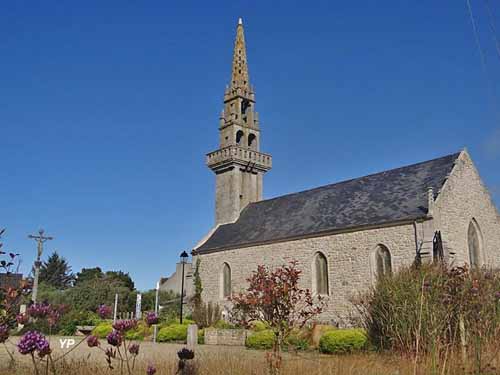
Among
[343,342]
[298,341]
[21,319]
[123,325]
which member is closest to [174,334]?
[298,341]

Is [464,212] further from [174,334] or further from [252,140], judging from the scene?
[252,140]

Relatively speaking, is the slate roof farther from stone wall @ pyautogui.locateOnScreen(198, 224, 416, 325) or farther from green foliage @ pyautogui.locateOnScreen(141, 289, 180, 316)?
green foliage @ pyautogui.locateOnScreen(141, 289, 180, 316)

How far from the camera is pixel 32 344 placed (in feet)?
11.4

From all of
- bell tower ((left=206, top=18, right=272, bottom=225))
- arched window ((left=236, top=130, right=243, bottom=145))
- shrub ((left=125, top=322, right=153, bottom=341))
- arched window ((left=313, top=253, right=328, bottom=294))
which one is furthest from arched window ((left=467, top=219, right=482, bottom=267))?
arched window ((left=236, top=130, right=243, bottom=145))

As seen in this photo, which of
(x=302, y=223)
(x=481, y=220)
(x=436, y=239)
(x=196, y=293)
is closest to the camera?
(x=436, y=239)

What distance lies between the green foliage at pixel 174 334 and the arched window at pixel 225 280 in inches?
242

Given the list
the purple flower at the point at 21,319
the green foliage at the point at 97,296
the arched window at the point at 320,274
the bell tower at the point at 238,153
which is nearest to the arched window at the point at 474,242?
the arched window at the point at 320,274

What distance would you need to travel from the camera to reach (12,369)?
7.77 meters

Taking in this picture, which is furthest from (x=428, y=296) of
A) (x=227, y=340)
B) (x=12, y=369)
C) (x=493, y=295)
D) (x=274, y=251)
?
(x=274, y=251)

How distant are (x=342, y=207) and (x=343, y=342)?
31.6 feet

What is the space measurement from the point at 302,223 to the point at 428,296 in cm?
1728

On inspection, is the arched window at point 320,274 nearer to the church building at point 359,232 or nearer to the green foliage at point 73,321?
the church building at point 359,232

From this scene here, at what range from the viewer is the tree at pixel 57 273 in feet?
193

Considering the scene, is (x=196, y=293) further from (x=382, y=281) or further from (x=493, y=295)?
(x=493, y=295)
